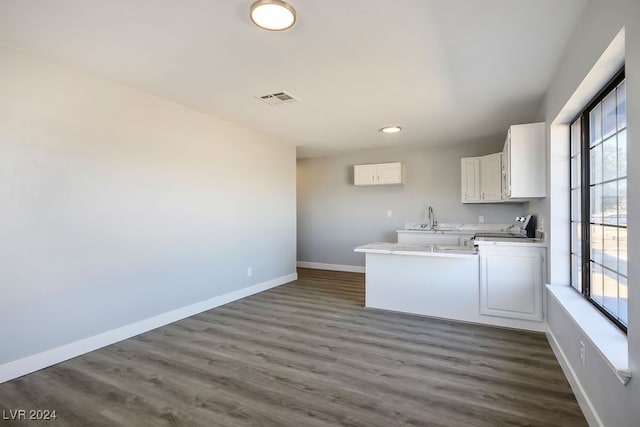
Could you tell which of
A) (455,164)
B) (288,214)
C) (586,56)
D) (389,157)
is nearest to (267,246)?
(288,214)

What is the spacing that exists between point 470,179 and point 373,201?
1872mm

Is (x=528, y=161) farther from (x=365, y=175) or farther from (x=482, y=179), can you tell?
(x=365, y=175)

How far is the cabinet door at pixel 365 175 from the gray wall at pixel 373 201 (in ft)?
0.98

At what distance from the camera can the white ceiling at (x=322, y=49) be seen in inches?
80.4

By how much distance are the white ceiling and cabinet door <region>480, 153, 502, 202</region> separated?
1328 mm

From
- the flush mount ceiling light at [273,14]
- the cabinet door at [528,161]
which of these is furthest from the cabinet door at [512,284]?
the flush mount ceiling light at [273,14]

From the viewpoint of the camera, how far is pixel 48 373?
2.59 meters

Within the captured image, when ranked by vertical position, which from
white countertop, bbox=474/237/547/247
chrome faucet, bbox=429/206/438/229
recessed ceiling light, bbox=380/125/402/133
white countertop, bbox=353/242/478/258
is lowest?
white countertop, bbox=353/242/478/258

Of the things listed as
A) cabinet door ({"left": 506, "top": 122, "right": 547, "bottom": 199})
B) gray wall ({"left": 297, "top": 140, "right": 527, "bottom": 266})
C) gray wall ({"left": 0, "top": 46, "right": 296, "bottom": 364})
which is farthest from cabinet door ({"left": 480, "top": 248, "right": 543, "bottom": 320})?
gray wall ({"left": 0, "top": 46, "right": 296, "bottom": 364})

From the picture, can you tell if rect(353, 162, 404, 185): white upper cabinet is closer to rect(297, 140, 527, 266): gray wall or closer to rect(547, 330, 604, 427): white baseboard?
rect(297, 140, 527, 266): gray wall

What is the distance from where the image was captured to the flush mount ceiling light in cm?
195

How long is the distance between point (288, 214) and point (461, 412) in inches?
166

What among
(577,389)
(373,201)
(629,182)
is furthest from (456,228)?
(629,182)

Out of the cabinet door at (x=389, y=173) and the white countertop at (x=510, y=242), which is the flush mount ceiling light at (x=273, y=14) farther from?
the cabinet door at (x=389, y=173)
